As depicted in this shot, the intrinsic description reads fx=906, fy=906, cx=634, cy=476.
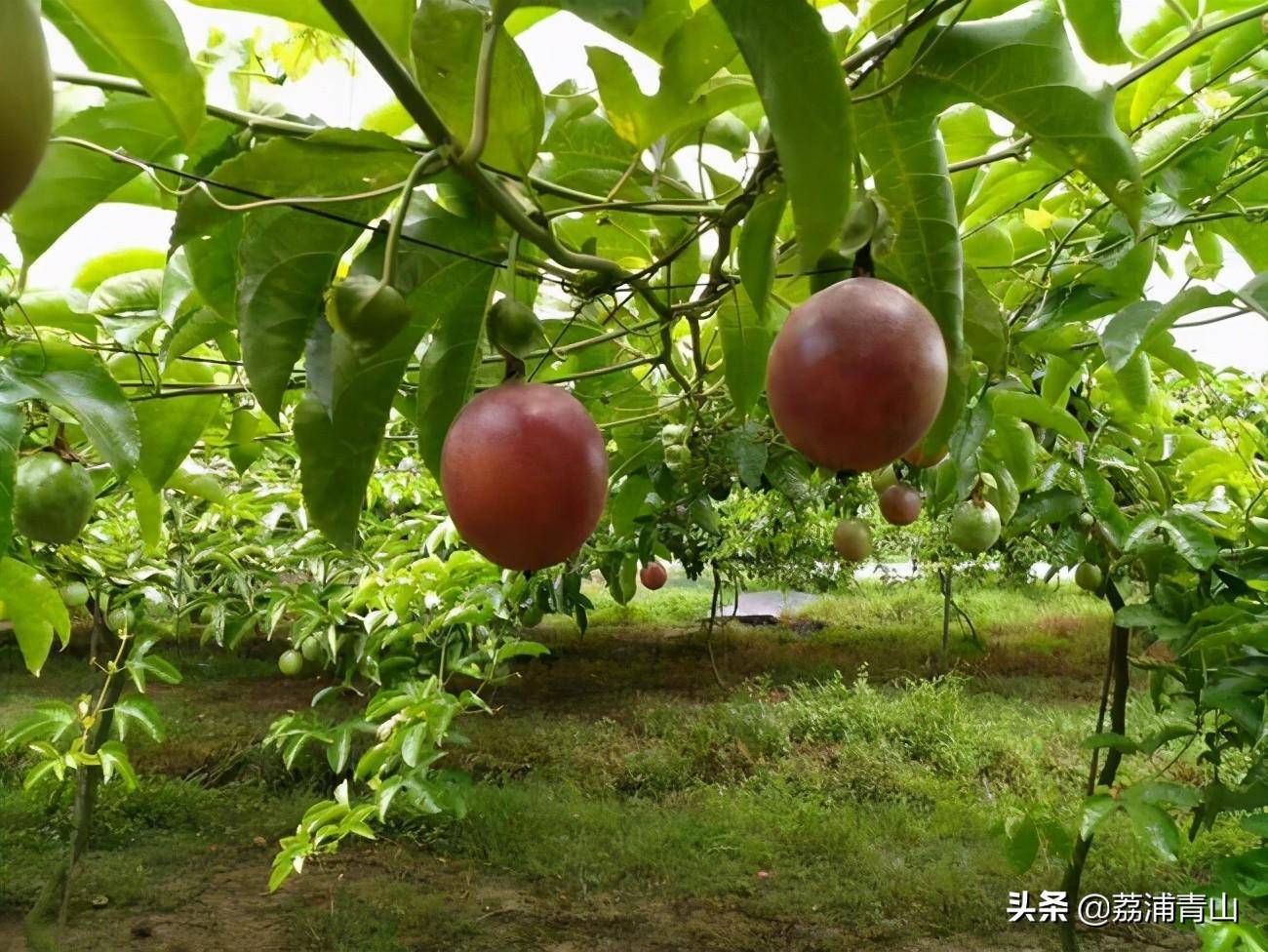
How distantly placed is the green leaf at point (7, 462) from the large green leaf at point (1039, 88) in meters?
0.59

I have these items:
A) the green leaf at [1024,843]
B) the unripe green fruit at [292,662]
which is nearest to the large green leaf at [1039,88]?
the green leaf at [1024,843]

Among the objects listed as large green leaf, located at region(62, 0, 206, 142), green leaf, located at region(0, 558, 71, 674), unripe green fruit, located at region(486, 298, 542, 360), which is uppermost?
large green leaf, located at region(62, 0, 206, 142)

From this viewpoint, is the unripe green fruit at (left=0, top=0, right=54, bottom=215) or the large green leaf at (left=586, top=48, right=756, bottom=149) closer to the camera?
the unripe green fruit at (left=0, top=0, right=54, bottom=215)

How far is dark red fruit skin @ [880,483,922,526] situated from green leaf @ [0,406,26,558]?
3.63 feet

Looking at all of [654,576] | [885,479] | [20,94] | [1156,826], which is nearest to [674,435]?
[885,479]

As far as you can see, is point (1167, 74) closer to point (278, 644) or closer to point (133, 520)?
point (133, 520)

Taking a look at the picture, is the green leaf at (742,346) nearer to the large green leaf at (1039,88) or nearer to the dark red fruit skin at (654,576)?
the large green leaf at (1039,88)

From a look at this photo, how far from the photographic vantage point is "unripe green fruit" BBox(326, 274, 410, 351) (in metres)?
0.42

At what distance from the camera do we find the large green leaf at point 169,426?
0.98 meters

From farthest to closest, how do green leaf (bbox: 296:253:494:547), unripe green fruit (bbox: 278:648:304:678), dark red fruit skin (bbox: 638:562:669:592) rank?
dark red fruit skin (bbox: 638:562:669:592) < unripe green fruit (bbox: 278:648:304:678) < green leaf (bbox: 296:253:494:547)

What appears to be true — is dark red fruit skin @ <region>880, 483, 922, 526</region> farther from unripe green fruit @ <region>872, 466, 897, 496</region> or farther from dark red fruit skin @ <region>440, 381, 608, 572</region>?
dark red fruit skin @ <region>440, 381, 608, 572</region>

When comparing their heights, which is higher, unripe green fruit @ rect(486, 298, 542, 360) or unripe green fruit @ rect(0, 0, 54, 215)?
unripe green fruit @ rect(486, 298, 542, 360)

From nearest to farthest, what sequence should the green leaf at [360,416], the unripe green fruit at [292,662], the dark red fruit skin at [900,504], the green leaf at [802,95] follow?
the green leaf at [802,95] < the green leaf at [360,416] < the dark red fruit skin at [900,504] < the unripe green fruit at [292,662]

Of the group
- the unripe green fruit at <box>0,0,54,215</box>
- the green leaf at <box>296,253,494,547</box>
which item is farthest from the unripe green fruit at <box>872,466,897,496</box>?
the unripe green fruit at <box>0,0,54,215</box>
